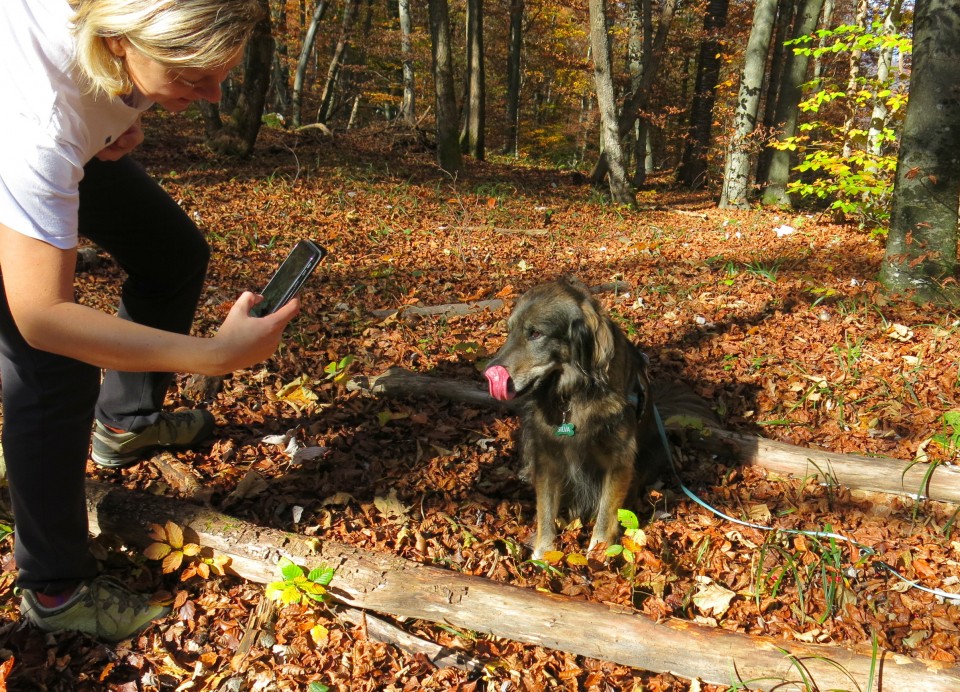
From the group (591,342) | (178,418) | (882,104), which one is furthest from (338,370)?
(882,104)

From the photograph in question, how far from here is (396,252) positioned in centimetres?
793

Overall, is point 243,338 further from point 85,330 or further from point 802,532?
point 802,532

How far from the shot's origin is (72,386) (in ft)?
7.31

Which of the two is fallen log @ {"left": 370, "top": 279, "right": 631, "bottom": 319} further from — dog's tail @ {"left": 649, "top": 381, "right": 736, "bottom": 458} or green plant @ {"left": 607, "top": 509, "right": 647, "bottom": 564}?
green plant @ {"left": 607, "top": 509, "right": 647, "bottom": 564}

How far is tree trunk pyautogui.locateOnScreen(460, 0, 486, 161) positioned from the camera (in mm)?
17375

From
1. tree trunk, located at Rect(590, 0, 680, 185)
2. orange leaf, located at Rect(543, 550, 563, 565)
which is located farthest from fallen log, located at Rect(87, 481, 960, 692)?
tree trunk, located at Rect(590, 0, 680, 185)

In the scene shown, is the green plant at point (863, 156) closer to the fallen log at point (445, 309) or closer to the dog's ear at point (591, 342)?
the fallen log at point (445, 309)

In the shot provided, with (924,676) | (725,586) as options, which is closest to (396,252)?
(725,586)

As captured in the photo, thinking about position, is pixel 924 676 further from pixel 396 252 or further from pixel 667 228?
pixel 667 228

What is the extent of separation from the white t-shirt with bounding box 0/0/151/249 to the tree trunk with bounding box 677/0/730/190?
19.6 meters

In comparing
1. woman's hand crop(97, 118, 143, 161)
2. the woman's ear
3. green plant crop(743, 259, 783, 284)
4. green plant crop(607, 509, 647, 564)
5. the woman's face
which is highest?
the woman's ear

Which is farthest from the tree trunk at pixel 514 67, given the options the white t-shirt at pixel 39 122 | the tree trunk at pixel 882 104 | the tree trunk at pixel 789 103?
the white t-shirt at pixel 39 122

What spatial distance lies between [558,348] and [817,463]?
186cm

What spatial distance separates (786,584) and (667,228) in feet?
27.5
